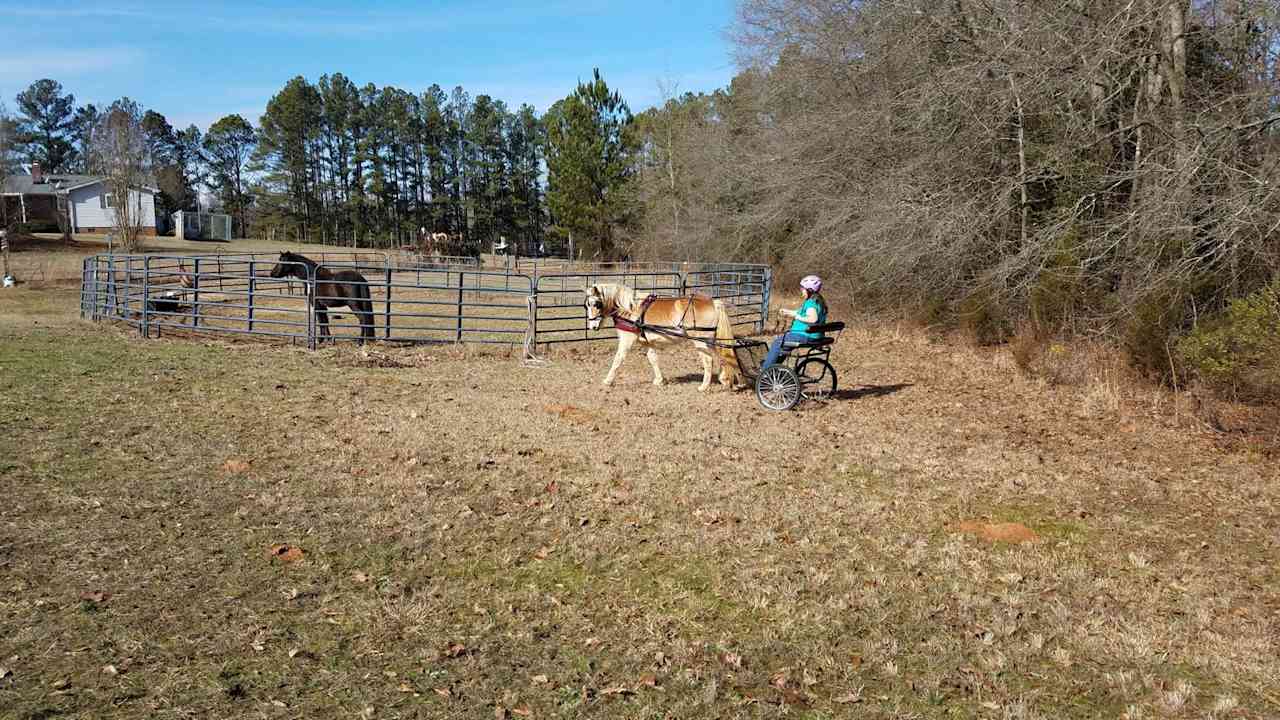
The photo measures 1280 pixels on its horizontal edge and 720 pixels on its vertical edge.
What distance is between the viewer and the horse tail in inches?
440

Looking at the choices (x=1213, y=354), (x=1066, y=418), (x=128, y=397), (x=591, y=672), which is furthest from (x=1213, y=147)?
(x=128, y=397)

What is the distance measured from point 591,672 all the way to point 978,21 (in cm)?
1432

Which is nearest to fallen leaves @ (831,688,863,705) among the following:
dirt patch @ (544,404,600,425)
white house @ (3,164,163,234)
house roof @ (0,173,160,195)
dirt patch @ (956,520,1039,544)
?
dirt patch @ (956,520,1039,544)

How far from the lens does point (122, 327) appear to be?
16828 millimetres

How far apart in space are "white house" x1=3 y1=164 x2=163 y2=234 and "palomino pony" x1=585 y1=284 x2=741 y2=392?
5568cm

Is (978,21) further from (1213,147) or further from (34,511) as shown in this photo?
(34,511)

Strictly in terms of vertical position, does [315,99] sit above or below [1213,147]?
above

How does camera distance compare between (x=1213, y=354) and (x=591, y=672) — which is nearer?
(x=591, y=672)

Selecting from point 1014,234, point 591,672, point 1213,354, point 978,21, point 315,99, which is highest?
point 315,99

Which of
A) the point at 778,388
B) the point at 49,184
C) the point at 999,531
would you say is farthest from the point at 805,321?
the point at 49,184

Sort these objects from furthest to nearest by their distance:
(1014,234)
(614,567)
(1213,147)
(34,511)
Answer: (1014,234) → (1213,147) → (34,511) → (614,567)

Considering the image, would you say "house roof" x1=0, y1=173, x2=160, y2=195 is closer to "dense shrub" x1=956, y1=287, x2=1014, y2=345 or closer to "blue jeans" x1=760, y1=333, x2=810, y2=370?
"dense shrub" x1=956, y1=287, x2=1014, y2=345

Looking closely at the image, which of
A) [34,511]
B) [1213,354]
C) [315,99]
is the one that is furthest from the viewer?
[315,99]

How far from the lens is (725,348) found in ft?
37.0
